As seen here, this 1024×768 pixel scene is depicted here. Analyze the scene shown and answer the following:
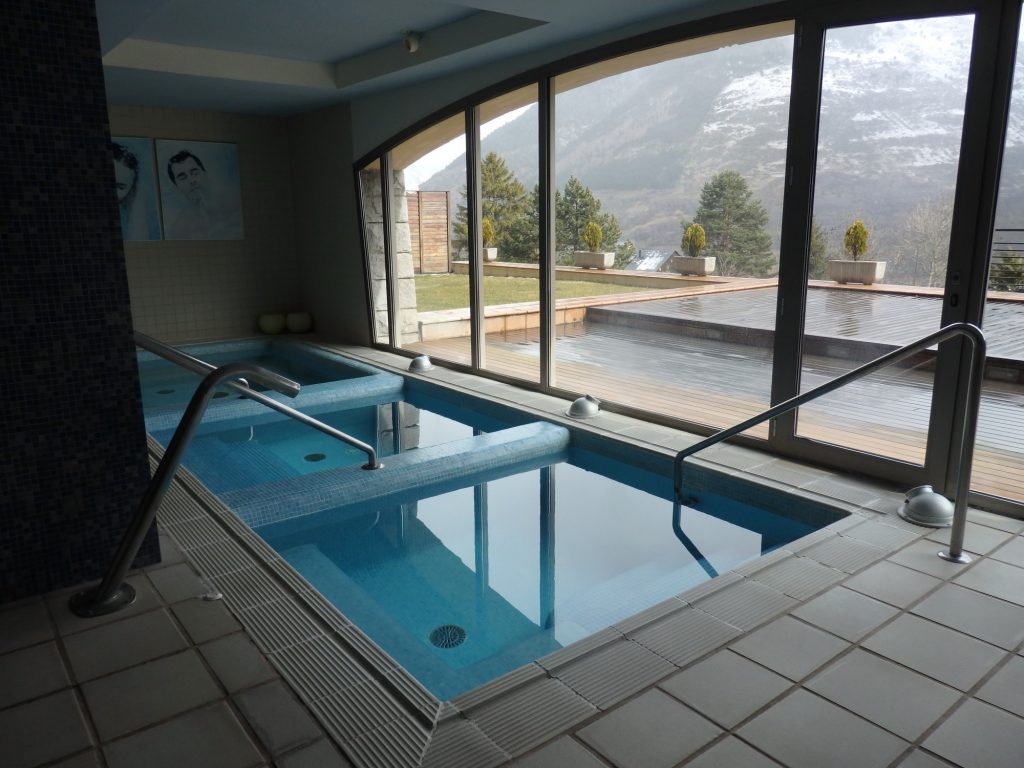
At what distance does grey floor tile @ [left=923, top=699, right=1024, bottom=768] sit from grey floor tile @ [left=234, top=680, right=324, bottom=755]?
4.46 ft

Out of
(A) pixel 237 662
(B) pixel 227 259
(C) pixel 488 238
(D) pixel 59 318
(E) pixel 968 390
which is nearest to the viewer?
(A) pixel 237 662

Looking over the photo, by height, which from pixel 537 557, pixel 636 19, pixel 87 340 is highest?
pixel 636 19

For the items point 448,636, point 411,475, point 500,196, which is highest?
point 500,196

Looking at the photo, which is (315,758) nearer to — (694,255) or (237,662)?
(237,662)

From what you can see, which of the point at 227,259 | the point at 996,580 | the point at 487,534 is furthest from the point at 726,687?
the point at 227,259

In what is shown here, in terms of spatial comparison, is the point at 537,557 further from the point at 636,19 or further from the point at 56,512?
the point at 636,19

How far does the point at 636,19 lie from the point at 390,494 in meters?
2.85

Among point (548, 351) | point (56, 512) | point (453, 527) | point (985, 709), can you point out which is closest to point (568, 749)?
point (985, 709)

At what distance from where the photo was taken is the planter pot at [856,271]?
328 centimetres

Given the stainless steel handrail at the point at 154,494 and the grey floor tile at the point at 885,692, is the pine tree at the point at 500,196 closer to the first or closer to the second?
the stainless steel handrail at the point at 154,494

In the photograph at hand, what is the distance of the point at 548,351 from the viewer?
5113 mm

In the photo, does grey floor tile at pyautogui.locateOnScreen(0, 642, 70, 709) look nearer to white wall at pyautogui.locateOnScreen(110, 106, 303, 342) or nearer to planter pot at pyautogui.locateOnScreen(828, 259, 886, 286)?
planter pot at pyautogui.locateOnScreen(828, 259, 886, 286)

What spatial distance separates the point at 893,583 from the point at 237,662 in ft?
6.48

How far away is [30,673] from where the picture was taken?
5.98ft
